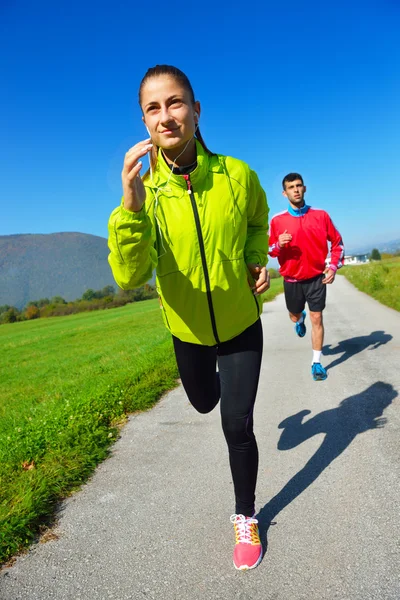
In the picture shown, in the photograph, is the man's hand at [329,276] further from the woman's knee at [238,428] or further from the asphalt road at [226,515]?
the woman's knee at [238,428]

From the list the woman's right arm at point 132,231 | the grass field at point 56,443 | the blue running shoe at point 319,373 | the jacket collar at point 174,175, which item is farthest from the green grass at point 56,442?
the jacket collar at point 174,175

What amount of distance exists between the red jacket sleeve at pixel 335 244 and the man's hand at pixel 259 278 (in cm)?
419

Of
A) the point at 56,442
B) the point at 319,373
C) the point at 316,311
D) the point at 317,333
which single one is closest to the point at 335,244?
the point at 316,311

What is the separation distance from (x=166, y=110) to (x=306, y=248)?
180 inches

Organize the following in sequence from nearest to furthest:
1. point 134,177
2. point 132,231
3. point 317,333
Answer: point 134,177
point 132,231
point 317,333

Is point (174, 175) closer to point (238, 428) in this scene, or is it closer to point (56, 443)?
point (238, 428)

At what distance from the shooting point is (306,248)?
650cm

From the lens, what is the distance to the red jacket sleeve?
21.8 ft

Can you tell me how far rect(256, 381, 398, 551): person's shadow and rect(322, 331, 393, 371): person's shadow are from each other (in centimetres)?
191

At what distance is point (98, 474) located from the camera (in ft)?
11.5

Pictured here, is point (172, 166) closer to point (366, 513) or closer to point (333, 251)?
point (366, 513)

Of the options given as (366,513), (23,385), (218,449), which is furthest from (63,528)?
(23,385)

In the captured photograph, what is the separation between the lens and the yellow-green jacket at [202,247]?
93.4 inches

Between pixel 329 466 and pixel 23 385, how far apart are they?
342 inches
